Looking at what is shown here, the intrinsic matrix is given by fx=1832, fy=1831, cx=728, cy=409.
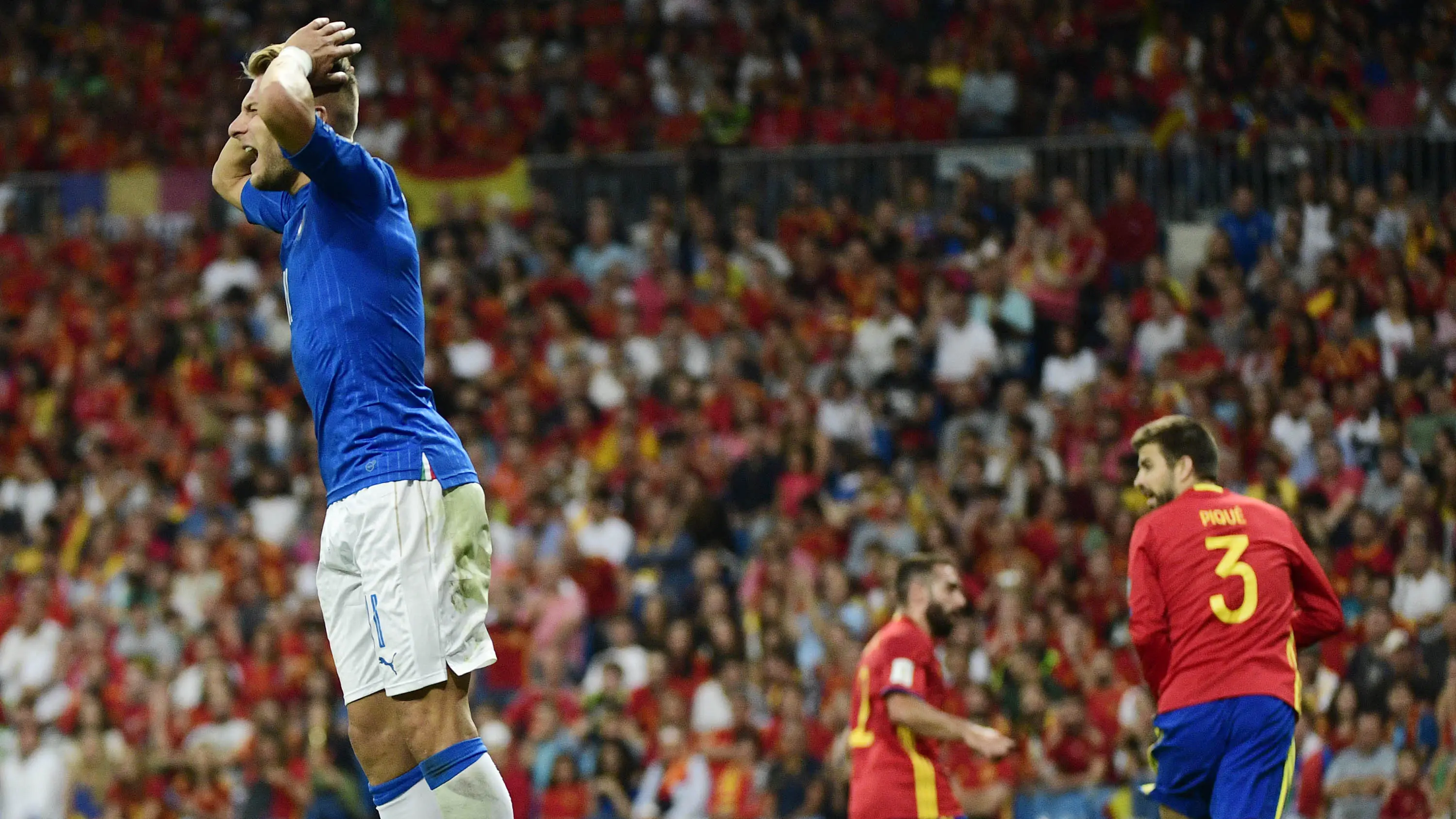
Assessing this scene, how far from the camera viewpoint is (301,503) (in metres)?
13.9

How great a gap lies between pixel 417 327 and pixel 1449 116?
11.6 meters

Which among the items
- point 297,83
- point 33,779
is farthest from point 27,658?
point 297,83

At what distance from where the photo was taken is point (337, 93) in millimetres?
4633

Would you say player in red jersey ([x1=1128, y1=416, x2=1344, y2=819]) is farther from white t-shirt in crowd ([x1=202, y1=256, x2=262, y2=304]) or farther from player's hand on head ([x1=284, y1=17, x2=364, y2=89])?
white t-shirt in crowd ([x1=202, y1=256, x2=262, y2=304])

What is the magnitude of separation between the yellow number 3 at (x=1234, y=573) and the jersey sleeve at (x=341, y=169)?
3.36 m

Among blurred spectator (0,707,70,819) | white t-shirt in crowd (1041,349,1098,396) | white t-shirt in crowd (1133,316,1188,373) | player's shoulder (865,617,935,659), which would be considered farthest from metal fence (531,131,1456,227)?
player's shoulder (865,617,935,659)

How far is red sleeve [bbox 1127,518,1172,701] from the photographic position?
6535mm

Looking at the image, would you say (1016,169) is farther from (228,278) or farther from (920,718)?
(920,718)

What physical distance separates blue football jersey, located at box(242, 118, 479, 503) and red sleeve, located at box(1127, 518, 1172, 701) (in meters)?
2.91

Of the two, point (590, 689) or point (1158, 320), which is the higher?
point (1158, 320)

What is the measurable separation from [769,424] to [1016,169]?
10.9ft

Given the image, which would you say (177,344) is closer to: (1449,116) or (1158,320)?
(1158,320)

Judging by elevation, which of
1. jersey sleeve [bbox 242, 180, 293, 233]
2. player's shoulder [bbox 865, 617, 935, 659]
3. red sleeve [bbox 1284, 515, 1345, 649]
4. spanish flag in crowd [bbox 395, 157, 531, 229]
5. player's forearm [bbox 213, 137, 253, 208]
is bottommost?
player's shoulder [bbox 865, 617, 935, 659]

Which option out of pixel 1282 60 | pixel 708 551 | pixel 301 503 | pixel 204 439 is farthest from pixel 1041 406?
pixel 204 439
